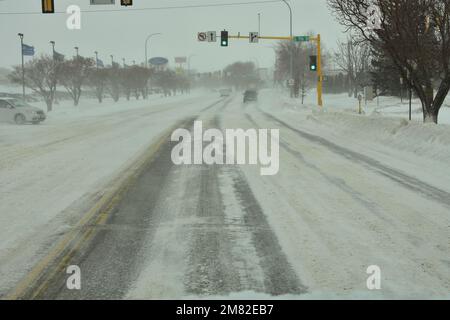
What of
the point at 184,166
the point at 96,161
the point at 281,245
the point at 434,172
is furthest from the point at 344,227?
the point at 96,161

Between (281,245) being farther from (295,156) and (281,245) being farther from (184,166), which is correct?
(295,156)

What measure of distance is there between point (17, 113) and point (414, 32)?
2112 cm

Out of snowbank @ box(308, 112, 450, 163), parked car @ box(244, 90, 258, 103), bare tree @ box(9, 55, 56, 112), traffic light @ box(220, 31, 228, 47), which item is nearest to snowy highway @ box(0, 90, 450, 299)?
snowbank @ box(308, 112, 450, 163)

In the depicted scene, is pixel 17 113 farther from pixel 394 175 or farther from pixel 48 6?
pixel 394 175

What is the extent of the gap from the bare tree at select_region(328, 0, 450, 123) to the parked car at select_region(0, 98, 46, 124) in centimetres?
1769

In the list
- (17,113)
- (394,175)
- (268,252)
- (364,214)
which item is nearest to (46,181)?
(268,252)

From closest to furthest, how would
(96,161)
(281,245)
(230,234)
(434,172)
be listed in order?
(281,245) → (230,234) → (434,172) → (96,161)

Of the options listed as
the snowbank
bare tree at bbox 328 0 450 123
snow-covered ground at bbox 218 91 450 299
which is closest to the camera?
snow-covered ground at bbox 218 91 450 299

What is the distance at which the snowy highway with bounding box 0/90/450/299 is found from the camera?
15.4 ft

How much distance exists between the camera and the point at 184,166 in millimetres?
11734

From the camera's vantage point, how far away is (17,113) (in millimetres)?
27703

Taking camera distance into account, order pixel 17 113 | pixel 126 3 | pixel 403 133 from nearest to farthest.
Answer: pixel 403 133, pixel 126 3, pixel 17 113

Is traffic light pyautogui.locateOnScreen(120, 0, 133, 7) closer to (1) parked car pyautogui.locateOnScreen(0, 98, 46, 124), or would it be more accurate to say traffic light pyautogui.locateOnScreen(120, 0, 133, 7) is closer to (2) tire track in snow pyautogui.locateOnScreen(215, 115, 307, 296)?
(1) parked car pyautogui.locateOnScreen(0, 98, 46, 124)
